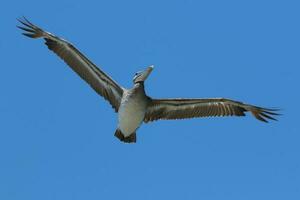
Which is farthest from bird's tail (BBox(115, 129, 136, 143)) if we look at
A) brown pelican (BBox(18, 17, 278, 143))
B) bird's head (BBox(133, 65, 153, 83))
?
bird's head (BBox(133, 65, 153, 83))

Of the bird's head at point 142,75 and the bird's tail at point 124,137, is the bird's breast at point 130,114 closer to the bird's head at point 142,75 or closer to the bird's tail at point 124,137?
the bird's tail at point 124,137

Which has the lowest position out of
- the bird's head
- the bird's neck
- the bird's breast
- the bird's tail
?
the bird's tail

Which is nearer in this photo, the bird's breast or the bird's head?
the bird's breast

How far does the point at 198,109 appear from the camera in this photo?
23.2 m

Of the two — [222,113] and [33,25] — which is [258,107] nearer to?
[222,113]

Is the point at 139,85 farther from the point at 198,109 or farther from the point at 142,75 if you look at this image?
the point at 198,109

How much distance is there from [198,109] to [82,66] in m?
3.29

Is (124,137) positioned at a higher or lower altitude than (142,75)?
lower

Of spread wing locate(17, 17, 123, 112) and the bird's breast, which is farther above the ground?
spread wing locate(17, 17, 123, 112)

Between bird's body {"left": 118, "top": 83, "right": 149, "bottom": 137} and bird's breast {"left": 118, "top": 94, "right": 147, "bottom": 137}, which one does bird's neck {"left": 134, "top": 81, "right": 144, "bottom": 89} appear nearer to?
bird's body {"left": 118, "top": 83, "right": 149, "bottom": 137}

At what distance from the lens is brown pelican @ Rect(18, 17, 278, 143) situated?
21.9 m

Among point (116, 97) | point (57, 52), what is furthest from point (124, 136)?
point (57, 52)

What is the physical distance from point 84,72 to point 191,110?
301 cm

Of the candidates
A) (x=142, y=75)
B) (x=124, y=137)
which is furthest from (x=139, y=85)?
(x=124, y=137)
